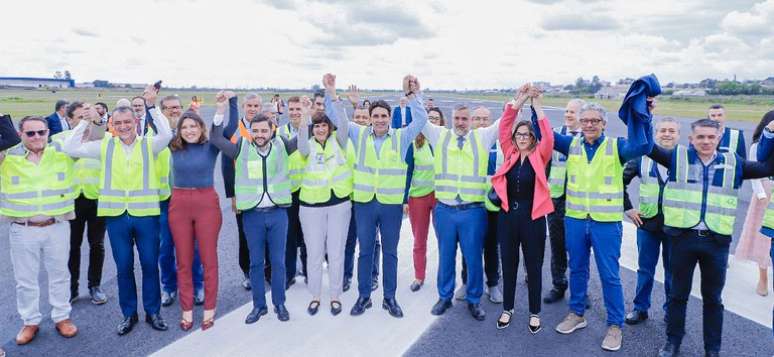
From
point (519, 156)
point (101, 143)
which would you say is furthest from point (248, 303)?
point (519, 156)

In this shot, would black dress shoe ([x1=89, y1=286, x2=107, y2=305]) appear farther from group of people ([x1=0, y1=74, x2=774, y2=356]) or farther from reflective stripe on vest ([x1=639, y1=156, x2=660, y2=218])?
reflective stripe on vest ([x1=639, y1=156, x2=660, y2=218])

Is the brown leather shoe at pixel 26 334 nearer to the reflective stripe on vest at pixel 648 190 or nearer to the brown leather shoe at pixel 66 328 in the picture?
the brown leather shoe at pixel 66 328

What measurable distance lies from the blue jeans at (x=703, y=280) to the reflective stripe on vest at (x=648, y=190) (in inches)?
22.4

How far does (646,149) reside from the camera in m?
4.22

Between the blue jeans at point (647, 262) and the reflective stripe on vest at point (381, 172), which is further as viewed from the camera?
the reflective stripe on vest at point (381, 172)

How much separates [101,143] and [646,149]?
201 inches

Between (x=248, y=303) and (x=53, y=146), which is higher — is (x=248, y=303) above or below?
below

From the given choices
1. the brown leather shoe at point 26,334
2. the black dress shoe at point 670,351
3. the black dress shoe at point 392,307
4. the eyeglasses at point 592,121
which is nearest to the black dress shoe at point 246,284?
the black dress shoe at point 392,307

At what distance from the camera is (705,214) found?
4.09m

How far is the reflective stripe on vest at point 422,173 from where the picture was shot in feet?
18.5

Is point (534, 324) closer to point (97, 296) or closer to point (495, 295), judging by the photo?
point (495, 295)

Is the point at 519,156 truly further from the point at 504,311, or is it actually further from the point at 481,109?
the point at 504,311

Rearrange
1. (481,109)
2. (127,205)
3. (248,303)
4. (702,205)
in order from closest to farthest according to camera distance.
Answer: (702,205) → (127,205) → (248,303) → (481,109)

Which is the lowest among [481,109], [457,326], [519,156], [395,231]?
[457,326]
